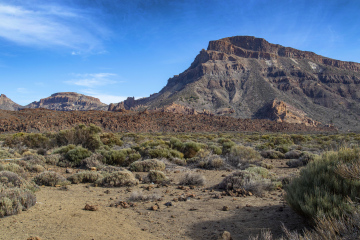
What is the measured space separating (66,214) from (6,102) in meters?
193

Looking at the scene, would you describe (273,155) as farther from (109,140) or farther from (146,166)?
(109,140)

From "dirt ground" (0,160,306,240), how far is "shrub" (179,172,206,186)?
1.30 m

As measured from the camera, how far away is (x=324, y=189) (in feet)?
13.8

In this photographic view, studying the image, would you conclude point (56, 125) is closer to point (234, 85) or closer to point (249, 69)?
point (234, 85)

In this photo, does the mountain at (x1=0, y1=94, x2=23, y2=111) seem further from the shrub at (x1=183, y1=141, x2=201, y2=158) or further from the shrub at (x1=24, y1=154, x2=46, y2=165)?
the shrub at (x1=183, y1=141, x2=201, y2=158)

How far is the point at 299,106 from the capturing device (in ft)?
309

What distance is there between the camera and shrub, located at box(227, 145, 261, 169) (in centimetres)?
1219

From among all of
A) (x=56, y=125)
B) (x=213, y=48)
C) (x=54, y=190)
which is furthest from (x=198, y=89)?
(x=54, y=190)

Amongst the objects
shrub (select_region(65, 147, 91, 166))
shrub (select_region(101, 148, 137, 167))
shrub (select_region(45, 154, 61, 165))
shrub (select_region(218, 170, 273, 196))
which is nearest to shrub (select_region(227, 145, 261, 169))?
shrub (select_region(218, 170, 273, 196))

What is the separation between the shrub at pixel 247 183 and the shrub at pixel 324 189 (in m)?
1.92

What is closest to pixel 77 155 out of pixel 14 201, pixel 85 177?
pixel 85 177

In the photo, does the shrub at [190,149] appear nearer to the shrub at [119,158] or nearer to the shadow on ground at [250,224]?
the shrub at [119,158]

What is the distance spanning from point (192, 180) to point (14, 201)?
203 inches

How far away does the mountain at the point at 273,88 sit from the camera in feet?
285
